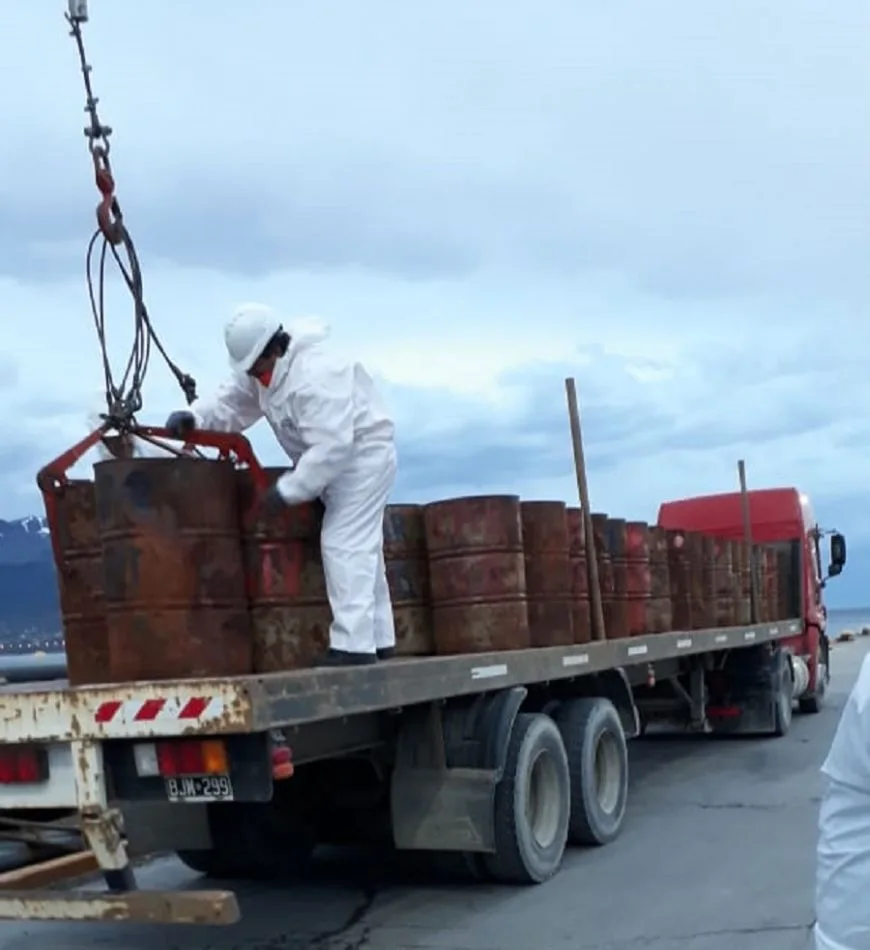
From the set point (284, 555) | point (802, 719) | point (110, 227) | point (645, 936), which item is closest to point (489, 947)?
point (645, 936)

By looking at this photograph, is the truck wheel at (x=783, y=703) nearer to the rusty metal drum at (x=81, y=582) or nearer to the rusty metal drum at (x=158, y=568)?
the rusty metal drum at (x=81, y=582)

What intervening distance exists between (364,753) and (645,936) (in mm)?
1631

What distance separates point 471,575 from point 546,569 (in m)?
0.85

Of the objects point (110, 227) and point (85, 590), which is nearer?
point (110, 227)

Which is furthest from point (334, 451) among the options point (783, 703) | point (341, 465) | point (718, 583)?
point (783, 703)

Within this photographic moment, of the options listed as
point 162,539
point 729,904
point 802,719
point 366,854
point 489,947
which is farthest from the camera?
point 802,719

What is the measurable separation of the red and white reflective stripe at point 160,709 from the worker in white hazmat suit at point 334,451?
1053 millimetres

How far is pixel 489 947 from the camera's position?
22.0ft

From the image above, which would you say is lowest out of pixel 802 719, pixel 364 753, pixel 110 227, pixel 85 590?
pixel 802 719

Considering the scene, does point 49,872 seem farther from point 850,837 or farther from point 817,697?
point 817,697

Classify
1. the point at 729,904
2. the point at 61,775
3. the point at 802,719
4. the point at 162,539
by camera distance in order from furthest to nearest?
the point at 802,719
the point at 729,904
the point at 162,539
the point at 61,775

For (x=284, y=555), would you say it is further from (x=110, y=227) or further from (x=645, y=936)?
(x=645, y=936)

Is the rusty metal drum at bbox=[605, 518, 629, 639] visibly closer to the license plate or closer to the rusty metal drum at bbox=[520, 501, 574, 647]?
the rusty metal drum at bbox=[520, 501, 574, 647]

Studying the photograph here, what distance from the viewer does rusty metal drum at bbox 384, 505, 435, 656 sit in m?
7.71
